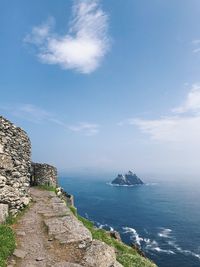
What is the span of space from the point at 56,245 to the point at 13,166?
6.88 meters

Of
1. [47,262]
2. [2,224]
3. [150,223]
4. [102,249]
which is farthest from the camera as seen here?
[150,223]

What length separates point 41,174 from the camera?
32594mm

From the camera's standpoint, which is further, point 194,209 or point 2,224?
point 194,209

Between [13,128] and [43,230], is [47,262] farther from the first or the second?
[13,128]

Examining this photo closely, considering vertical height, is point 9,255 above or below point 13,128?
below

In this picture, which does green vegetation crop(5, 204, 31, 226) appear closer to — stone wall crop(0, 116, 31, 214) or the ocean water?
stone wall crop(0, 116, 31, 214)

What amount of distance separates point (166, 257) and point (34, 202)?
70.5 m

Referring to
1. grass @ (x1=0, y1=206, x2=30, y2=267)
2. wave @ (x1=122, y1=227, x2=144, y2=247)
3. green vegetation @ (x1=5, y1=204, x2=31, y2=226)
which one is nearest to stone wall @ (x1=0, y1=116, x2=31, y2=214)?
green vegetation @ (x1=5, y1=204, x2=31, y2=226)

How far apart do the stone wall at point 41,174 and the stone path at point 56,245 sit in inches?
537

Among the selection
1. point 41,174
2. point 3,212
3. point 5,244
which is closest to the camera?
point 5,244

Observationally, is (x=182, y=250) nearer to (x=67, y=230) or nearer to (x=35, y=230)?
(x=67, y=230)

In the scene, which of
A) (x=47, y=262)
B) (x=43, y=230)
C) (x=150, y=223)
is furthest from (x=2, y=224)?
(x=150, y=223)

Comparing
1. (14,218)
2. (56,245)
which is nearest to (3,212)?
(14,218)

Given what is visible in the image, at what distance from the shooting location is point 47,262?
1134 cm
